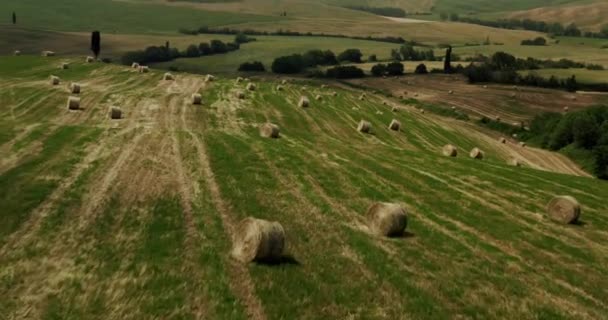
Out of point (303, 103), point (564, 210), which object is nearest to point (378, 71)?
point (303, 103)

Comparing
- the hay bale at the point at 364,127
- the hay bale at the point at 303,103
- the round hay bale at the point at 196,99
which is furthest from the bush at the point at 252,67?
the hay bale at the point at 364,127

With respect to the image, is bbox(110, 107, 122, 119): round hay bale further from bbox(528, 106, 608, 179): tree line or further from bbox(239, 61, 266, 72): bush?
bbox(239, 61, 266, 72): bush

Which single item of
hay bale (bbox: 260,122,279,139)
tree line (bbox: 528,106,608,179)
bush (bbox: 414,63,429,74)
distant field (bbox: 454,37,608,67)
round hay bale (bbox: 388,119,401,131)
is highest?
distant field (bbox: 454,37,608,67)

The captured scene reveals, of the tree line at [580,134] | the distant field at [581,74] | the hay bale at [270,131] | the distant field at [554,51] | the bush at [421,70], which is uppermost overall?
the distant field at [554,51]

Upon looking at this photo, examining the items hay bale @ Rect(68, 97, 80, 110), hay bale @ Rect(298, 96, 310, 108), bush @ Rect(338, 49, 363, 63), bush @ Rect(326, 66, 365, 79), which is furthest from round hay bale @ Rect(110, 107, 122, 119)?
bush @ Rect(338, 49, 363, 63)

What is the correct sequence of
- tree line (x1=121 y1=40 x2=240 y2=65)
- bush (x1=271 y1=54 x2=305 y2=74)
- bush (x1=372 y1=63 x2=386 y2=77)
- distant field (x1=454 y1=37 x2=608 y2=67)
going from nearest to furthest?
bush (x1=372 y1=63 x2=386 y2=77) → bush (x1=271 y1=54 x2=305 y2=74) → tree line (x1=121 y1=40 x2=240 y2=65) → distant field (x1=454 y1=37 x2=608 y2=67)

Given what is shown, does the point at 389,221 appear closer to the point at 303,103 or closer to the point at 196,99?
the point at 196,99

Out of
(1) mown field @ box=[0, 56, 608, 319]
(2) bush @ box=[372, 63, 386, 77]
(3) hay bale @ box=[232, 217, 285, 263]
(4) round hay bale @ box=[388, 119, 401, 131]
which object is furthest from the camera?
(2) bush @ box=[372, 63, 386, 77]

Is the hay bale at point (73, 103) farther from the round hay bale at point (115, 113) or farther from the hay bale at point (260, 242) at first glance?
the hay bale at point (260, 242)
